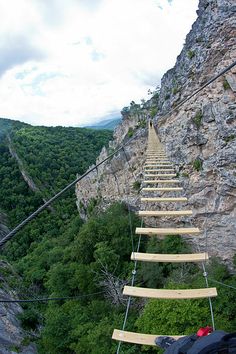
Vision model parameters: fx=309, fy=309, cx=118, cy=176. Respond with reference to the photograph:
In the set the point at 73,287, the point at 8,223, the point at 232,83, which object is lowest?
the point at 8,223

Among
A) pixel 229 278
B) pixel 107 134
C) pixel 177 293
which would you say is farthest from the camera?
pixel 107 134

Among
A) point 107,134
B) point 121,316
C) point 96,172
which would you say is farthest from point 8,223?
point 121,316

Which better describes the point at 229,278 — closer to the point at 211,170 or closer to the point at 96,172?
the point at 211,170

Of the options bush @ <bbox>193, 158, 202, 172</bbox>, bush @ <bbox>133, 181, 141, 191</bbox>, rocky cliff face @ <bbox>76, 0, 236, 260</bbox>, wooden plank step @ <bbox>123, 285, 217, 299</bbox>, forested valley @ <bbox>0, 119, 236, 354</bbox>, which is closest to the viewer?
wooden plank step @ <bbox>123, 285, 217, 299</bbox>

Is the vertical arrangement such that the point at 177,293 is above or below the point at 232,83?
below

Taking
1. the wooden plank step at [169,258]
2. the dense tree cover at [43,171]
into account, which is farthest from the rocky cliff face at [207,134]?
the dense tree cover at [43,171]

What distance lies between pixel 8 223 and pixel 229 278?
4187cm

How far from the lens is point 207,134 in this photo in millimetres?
15711

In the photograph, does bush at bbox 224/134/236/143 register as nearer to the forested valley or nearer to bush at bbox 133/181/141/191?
the forested valley

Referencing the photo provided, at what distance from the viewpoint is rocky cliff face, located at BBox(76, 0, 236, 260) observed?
1350 centimetres

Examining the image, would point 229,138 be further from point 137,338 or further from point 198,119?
point 137,338

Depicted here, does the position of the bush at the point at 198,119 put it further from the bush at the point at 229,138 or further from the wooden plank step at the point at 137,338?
the wooden plank step at the point at 137,338

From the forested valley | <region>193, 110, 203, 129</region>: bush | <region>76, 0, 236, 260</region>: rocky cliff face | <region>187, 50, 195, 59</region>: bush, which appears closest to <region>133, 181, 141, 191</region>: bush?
<region>76, 0, 236, 260</region>: rocky cliff face

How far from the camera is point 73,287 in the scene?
687 inches
